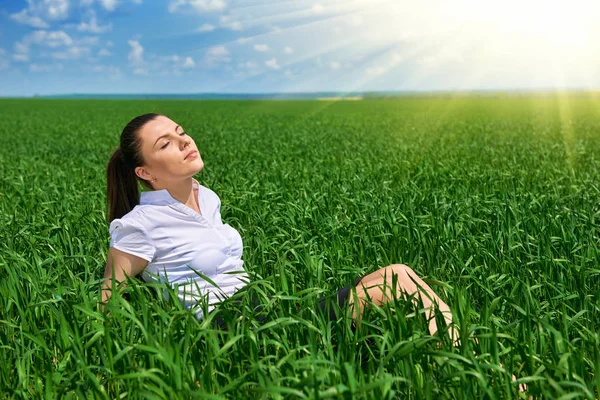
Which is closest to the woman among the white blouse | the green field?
the white blouse

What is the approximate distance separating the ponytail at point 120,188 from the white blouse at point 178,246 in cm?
18

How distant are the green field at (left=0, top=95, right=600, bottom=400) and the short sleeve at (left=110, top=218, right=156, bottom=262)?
0.19 m

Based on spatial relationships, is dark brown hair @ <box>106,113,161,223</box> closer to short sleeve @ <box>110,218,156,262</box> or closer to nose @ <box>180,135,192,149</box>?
nose @ <box>180,135,192,149</box>

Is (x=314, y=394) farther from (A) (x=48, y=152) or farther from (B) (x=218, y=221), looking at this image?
(A) (x=48, y=152)

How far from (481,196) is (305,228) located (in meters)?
2.56

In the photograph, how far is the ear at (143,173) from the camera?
11.0ft

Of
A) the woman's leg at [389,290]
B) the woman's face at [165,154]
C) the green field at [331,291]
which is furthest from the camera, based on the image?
the woman's face at [165,154]

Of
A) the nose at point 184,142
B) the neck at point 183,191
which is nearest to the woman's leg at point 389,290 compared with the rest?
the neck at point 183,191

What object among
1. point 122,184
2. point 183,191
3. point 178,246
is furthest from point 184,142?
point 178,246

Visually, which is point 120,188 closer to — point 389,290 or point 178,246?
point 178,246

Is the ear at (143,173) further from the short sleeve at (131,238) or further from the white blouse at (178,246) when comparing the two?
the short sleeve at (131,238)

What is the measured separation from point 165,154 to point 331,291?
133cm

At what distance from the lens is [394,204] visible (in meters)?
6.39

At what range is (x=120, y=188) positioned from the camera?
138 inches
